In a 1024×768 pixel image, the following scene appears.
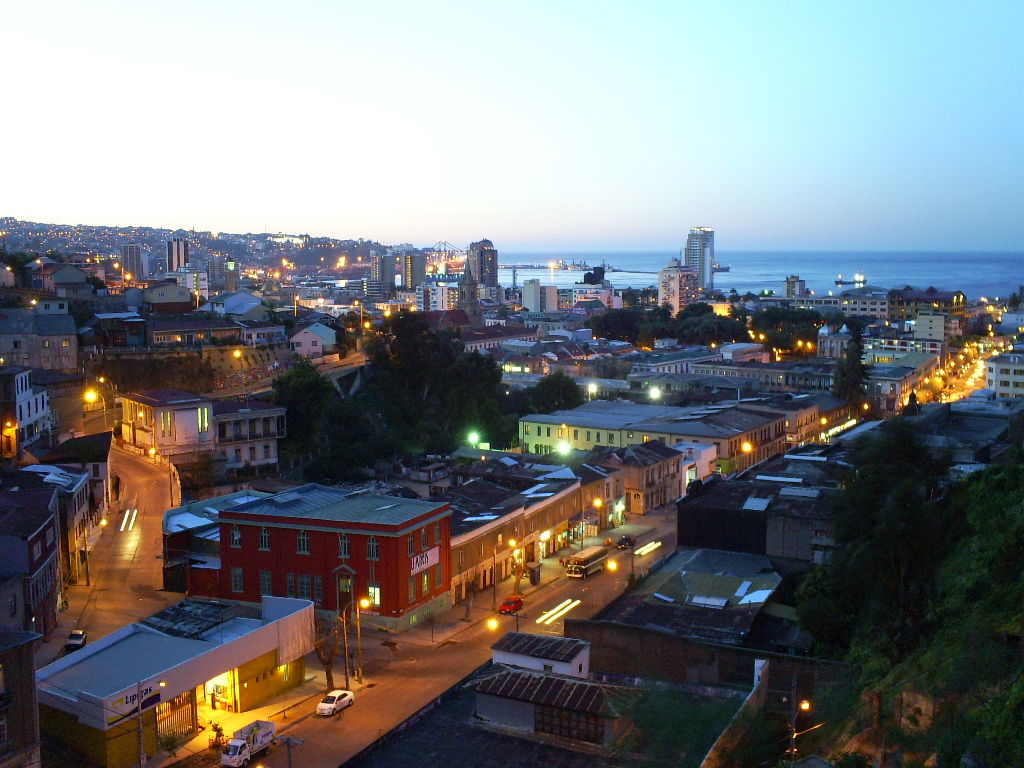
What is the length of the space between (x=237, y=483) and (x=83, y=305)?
1728 cm

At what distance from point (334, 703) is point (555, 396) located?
26.0m

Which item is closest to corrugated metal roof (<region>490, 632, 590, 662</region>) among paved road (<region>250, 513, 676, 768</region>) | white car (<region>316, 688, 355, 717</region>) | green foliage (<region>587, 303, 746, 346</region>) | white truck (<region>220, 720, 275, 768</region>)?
paved road (<region>250, 513, 676, 768</region>)

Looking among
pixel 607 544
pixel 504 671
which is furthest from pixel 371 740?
pixel 607 544

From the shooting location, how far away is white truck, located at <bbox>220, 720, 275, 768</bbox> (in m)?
12.5

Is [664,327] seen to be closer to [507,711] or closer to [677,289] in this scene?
[677,289]

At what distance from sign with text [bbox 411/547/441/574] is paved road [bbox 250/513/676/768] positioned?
1089 millimetres

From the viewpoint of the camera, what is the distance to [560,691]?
1223 cm

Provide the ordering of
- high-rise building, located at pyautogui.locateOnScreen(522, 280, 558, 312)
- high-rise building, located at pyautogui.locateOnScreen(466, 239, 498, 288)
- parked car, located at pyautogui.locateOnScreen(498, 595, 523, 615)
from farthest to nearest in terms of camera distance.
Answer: high-rise building, located at pyautogui.locateOnScreen(466, 239, 498, 288)
high-rise building, located at pyautogui.locateOnScreen(522, 280, 558, 312)
parked car, located at pyautogui.locateOnScreen(498, 595, 523, 615)

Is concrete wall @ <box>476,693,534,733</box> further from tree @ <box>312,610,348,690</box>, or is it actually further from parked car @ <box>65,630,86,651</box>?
parked car @ <box>65,630,86,651</box>

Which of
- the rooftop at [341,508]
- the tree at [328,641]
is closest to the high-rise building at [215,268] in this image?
the rooftop at [341,508]

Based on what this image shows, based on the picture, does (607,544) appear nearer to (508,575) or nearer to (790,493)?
(508,575)

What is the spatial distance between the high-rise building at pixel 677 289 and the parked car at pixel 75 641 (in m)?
101

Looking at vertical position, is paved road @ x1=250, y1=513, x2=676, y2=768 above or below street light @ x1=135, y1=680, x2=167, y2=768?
below

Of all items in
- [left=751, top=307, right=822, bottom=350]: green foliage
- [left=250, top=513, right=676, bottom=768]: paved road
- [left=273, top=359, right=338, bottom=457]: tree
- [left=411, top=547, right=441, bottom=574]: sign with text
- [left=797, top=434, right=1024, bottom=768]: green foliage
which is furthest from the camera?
[left=751, top=307, right=822, bottom=350]: green foliage
